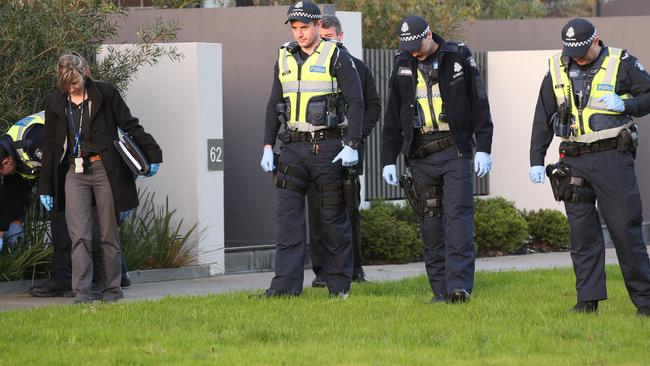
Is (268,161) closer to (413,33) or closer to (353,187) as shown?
(353,187)

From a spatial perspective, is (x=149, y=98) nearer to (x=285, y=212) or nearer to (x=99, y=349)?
(x=285, y=212)

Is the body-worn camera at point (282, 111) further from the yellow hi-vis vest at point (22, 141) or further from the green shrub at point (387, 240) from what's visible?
the green shrub at point (387, 240)

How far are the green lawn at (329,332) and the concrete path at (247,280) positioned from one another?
118cm

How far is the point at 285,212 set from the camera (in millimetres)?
10617

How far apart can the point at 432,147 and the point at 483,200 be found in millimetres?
7031

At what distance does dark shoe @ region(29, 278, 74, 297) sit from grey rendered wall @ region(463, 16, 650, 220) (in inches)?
360

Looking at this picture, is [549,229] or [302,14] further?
[549,229]

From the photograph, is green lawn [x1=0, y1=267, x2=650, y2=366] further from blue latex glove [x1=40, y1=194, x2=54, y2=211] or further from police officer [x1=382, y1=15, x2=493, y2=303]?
blue latex glove [x1=40, y1=194, x2=54, y2=211]

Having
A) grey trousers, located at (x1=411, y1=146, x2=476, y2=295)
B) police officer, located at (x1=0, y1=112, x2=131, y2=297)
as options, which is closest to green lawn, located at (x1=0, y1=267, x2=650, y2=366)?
grey trousers, located at (x1=411, y1=146, x2=476, y2=295)

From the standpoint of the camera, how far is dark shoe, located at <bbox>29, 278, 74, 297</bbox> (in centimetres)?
1161

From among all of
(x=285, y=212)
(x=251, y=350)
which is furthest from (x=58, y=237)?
(x=251, y=350)

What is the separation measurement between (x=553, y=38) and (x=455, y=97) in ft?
39.7

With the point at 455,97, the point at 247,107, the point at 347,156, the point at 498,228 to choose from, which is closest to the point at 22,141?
the point at 347,156

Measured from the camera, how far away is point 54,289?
38.1ft
